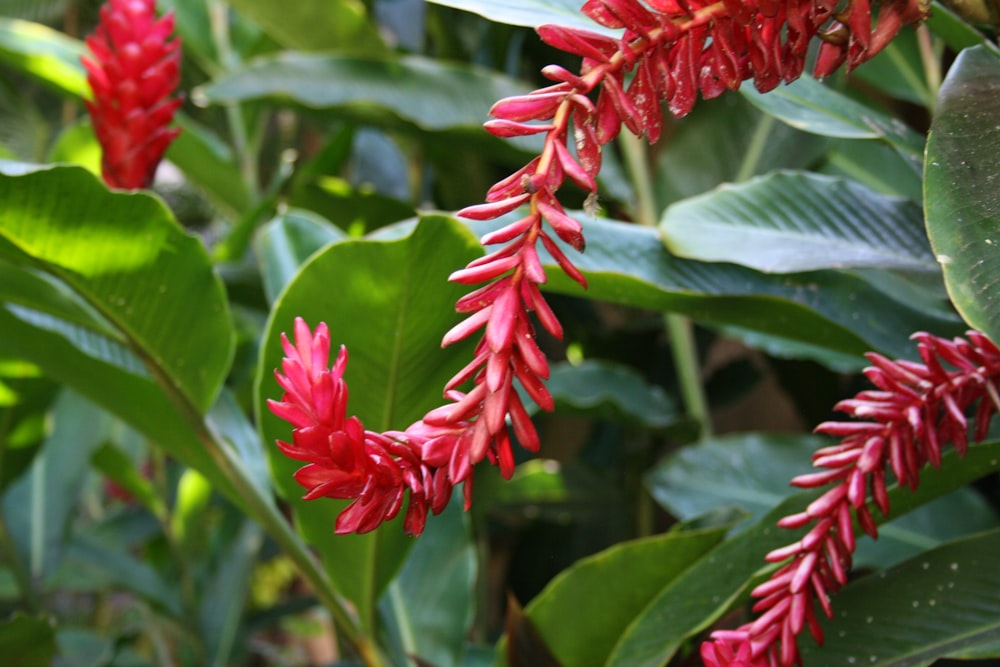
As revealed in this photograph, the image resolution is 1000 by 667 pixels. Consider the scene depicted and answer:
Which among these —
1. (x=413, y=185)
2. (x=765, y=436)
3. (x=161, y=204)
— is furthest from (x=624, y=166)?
(x=161, y=204)

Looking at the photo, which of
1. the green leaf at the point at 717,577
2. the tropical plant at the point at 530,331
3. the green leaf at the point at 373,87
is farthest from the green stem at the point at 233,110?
the green leaf at the point at 717,577

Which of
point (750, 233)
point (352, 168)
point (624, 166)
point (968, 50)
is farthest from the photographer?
point (352, 168)

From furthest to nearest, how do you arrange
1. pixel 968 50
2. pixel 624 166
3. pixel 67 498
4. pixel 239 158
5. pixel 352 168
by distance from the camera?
pixel 352 168, pixel 239 158, pixel 624 166, pixel 67 498, pixel 968 50

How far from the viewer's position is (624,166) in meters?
1.10

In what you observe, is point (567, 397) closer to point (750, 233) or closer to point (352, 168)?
point (750, 233)

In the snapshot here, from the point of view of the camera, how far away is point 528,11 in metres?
0.42

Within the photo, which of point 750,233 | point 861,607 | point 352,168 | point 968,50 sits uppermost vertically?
point 968,50

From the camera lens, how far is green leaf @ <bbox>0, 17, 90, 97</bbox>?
929 millimetres

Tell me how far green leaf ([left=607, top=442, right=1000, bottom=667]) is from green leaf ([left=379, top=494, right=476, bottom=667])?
22 cm

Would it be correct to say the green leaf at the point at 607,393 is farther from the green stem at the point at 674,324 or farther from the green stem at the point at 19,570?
the green stem at the point at 19,570

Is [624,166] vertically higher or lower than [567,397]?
higher

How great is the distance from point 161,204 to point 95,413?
1.90 ft

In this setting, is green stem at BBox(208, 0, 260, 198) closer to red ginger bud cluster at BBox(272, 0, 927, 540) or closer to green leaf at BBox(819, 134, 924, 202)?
green leaf at BBox(819, 134, 924, 202)

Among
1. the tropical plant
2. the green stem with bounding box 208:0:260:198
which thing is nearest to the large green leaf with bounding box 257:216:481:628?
the tropical plant
